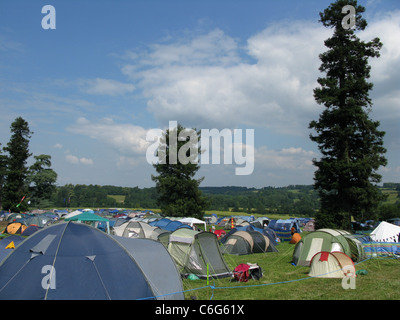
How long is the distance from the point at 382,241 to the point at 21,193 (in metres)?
49.9

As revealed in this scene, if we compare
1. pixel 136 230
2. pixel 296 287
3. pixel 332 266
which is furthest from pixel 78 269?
pixel 136 230

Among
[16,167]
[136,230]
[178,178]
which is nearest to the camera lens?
[136,230]

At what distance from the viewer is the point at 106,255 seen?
6.93 m

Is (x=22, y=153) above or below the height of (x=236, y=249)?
above

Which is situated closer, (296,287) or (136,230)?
(296,287)

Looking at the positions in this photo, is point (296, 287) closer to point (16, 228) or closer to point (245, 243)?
point (245, 243)

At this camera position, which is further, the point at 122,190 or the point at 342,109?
the point at 122,190

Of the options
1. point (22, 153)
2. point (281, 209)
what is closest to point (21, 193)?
point (22, 153)

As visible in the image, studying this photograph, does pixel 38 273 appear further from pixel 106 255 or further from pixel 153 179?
pixel 153 179

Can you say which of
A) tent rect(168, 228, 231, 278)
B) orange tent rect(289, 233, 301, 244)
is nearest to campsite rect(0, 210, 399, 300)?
tent rect(168, 228, 231, 278)

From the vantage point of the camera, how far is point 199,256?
11875mm

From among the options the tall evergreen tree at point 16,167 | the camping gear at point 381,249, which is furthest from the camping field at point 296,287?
the tall evergreen tree at point 16,167

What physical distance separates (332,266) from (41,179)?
60056mm

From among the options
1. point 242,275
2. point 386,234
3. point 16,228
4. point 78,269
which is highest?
point 78,269
